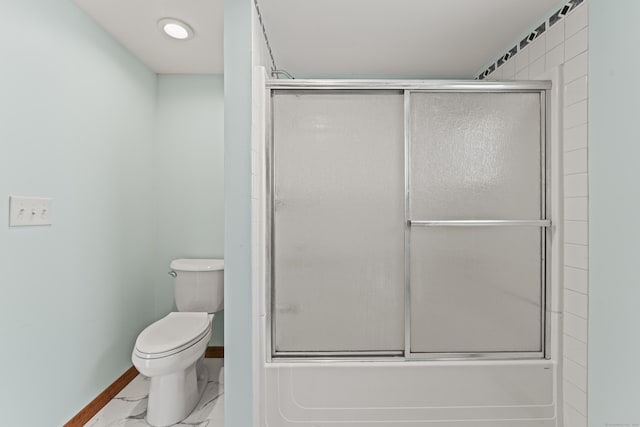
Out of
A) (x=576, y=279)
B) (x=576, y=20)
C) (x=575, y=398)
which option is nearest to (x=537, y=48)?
(x=576, y=20)

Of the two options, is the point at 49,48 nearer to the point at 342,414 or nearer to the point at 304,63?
the point at 304,63

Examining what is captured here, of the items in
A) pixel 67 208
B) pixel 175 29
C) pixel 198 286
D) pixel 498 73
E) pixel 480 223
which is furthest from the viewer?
pixel 198 286

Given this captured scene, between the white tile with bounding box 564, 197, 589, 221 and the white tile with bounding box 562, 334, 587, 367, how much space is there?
56 centimetres

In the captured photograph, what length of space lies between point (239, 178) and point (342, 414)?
122cm

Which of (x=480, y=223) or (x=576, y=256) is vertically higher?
Answer: (x=480, y=223)

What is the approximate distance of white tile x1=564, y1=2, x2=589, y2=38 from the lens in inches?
55.6

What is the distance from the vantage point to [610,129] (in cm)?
133

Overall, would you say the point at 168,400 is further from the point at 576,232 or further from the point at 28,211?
the point at 576,232

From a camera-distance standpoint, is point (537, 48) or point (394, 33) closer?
point (537, 48)

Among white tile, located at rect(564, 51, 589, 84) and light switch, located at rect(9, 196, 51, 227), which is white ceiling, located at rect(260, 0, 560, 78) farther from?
light switch, located at rect(9, 196, 51, 227)

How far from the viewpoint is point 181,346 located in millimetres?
1801

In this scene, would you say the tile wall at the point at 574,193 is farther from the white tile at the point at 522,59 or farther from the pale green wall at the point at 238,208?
the pale green wall at the point at 238,208

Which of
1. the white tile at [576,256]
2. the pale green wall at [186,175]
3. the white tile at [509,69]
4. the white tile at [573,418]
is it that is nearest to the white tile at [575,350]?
the white tile at [573,418]

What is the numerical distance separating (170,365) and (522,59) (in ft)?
8.33
